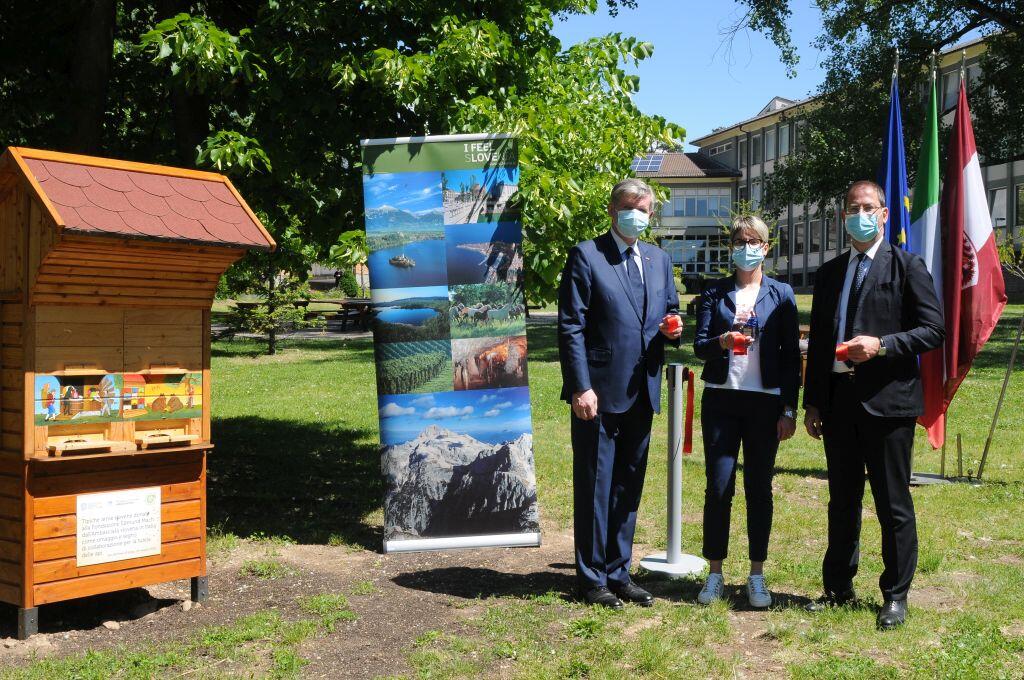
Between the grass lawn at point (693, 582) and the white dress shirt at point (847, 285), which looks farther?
the white dress shirt at point (847, 285)

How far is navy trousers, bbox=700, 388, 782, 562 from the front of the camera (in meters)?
5.35

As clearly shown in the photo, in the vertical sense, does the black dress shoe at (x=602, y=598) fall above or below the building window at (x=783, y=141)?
below

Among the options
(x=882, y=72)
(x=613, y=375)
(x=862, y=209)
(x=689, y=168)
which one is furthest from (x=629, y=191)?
(x=689, y=168)

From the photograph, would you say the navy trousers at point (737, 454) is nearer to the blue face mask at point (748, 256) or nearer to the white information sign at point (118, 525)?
the blue face mask at point (748, 256)

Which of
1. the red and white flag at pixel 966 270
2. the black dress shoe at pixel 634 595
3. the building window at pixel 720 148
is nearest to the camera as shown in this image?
the black dress shoe at pixel 634 595

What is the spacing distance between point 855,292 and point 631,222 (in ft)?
4.00

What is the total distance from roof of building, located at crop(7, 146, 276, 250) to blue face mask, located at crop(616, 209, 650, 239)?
1878mm

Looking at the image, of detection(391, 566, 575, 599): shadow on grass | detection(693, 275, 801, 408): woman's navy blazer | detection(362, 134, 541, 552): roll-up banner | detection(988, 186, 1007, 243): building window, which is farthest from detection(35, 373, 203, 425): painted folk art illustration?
detection(988, 186, 1007, 243): building window

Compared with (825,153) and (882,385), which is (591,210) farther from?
(825,153)

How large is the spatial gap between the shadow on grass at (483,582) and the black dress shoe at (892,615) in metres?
1.62

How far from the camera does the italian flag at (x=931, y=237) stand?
773cm

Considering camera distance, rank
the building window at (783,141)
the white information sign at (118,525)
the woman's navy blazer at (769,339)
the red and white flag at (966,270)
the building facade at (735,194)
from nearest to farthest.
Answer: the white information sign at (118,525), the woman's navy blazer at (769,339), the red and white flag at (966,270), the building facade at (735,194), the building window at (783,141)

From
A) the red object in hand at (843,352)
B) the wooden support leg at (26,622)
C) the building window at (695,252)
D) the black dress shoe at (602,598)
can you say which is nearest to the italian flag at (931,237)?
the red object in hand at (843,352)

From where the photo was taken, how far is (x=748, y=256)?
5.42 meters
